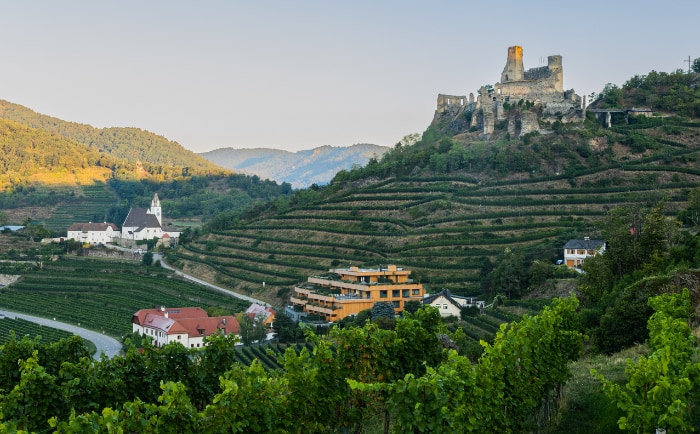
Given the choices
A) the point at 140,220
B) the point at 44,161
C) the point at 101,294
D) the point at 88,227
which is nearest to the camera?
the point at 101,294

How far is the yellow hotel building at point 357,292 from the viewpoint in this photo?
1893 inches

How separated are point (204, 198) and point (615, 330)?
99.7 m

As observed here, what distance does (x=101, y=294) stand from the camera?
5881 cm

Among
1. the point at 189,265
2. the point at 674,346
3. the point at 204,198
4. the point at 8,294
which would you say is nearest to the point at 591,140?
the point at 189,265

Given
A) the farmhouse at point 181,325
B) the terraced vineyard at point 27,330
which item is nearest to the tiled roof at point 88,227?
the terraced vineyard at point 27,330

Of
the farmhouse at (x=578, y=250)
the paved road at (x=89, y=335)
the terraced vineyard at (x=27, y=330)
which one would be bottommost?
the paved road at (x=89, y=335)

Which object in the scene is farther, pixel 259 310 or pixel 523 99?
pixel 523 99

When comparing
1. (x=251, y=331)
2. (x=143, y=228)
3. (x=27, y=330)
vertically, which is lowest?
(x=27, y=330)

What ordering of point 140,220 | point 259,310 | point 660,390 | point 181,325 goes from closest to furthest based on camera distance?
1. point 660,390
2. point 181,325
3. point 259,310
4. point 140,220

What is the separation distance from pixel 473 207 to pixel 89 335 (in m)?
29.0

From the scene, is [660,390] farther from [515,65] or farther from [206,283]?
Result: [515,65]

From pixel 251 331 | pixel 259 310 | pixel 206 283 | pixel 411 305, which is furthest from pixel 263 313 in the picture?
pixel 206 283

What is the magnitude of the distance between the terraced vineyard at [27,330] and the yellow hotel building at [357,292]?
14635mm

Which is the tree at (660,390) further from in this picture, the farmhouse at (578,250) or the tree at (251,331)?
the farmhouse at (578,250)
